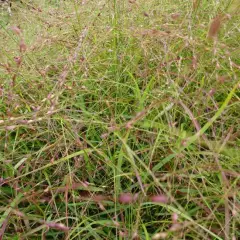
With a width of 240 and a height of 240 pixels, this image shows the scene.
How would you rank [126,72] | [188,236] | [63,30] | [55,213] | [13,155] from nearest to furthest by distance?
[188,236] < [55,213] < [13,155] < [126,72] < [63,30]

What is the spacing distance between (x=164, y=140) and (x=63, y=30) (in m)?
0.89

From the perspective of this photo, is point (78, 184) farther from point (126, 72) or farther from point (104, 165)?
point (126, 72)

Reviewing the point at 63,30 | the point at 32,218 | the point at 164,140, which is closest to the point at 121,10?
the point at 63,30

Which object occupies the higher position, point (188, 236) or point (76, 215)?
point (76, 215)

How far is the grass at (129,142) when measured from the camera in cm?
85

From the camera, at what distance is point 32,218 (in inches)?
34.8

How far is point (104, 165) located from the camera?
3.27 ft

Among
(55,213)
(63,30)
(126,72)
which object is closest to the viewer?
(55,213)

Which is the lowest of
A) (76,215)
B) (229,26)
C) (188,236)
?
(188,236)

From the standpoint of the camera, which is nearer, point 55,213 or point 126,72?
point 55,213

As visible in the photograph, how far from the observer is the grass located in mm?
850

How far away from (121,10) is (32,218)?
0.99 meters

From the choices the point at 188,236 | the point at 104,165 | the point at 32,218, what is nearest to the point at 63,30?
the point at 104,165

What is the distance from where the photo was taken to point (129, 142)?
1021mm
